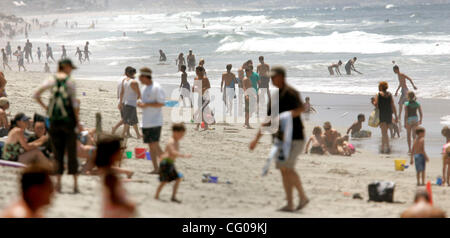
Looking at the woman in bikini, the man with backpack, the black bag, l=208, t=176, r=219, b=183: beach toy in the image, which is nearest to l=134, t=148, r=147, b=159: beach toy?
l=208, t=176, r=219, b=183: beach toy

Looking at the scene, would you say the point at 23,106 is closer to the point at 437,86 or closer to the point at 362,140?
the point at 362,140

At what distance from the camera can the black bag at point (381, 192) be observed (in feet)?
25.9

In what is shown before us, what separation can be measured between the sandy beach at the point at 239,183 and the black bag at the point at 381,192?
0.13 metres

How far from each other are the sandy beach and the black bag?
5.2 inches

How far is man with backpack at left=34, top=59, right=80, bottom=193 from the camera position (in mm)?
6359

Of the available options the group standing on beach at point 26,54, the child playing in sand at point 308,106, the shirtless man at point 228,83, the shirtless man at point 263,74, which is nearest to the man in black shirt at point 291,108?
the shirtless man at point 228,83

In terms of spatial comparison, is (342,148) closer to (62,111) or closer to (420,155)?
(420,155)

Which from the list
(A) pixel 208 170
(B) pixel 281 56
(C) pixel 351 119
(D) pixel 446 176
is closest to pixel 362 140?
(C) pixel 351 119

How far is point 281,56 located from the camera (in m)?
37.7

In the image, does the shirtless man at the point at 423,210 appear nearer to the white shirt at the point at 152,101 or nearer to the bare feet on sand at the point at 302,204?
the bare feet on sand at the point at 302,204

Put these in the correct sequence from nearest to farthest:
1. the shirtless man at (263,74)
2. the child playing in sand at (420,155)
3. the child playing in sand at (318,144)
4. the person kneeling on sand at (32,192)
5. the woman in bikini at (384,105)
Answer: the person kneeling on sand at (32,192)
the child playing in sand at (420,155)
the woman in bikini at (384,105)
the child playing in sand at (318,144)
the shirtless man at (263,74)

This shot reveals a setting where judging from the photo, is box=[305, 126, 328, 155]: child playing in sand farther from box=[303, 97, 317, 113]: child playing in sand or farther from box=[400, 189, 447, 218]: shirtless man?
box=[400, 189, 447, 218]: shirtless man

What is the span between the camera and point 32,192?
352 centimetres

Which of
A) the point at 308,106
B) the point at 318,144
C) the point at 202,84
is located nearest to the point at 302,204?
the point at 318,144
